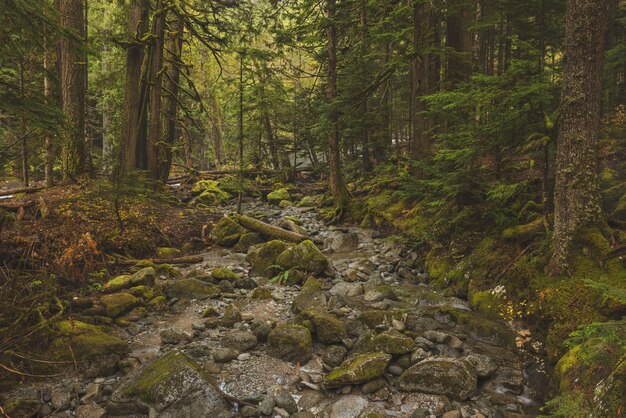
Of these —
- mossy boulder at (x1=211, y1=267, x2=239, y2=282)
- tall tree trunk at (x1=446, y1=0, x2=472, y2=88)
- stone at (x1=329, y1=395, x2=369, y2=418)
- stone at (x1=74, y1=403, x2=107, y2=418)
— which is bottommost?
stone at (x1=329, y1=395, x2=369, y2=418)

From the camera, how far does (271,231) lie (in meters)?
12.2

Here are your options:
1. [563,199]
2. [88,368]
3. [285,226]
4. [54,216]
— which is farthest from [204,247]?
[563,199]

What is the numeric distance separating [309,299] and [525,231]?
14.2 feet

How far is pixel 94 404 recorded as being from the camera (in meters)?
4.48

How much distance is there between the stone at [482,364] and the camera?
4973 millimetres

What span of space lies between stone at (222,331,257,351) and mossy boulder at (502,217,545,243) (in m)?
5.17

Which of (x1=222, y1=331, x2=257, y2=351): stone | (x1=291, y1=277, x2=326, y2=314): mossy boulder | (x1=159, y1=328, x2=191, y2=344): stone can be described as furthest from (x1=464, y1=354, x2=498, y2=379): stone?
(x1=159, y1=328, x2=191, y2=344): stone

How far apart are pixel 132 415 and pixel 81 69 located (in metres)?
12.3

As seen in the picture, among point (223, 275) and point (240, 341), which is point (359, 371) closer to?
point (240, 341)

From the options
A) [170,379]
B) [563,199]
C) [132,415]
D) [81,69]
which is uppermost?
[81,69]

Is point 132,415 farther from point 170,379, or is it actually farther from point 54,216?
point 54,216

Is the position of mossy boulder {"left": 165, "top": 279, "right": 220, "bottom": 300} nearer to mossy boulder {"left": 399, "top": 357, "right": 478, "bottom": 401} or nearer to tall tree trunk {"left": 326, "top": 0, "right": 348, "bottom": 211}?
mossy boulder {"left": 399, "top": 357, "right": 478, "bottom": 401}

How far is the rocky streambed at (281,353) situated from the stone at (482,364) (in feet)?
0.05

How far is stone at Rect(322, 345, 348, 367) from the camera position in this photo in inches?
217
